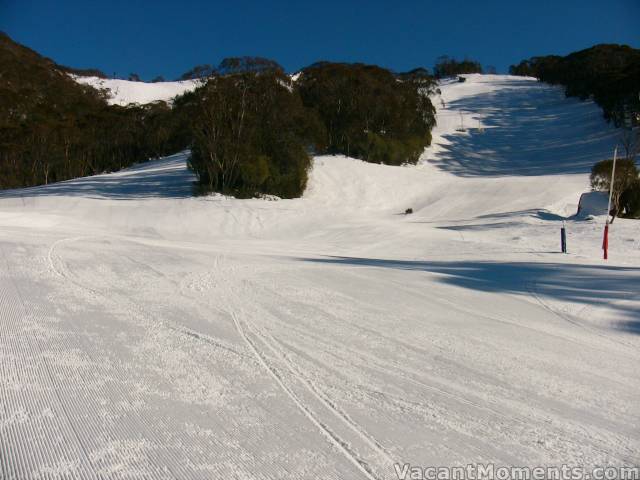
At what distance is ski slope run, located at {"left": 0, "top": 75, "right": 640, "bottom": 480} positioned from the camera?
2.77 metres

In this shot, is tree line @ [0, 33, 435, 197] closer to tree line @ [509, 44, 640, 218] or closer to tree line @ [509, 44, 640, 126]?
tree line @ [509, 44, 640, 218]

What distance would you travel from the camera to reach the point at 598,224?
16781 millimetres

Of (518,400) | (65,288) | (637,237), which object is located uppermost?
(65,288)

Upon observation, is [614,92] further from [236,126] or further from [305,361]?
[305,361]

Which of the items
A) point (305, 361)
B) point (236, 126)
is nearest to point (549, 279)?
point (305, 361)

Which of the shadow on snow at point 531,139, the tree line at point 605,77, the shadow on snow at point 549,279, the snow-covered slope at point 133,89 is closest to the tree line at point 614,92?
the tree line at point 605,77

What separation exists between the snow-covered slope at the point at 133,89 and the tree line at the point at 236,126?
75.7 ft

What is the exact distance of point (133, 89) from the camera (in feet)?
307

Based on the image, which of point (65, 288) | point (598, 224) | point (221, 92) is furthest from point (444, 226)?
point (65, 288)

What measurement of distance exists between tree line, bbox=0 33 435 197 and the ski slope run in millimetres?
13538

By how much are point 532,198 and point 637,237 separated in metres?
10.3

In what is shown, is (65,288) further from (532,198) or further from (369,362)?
(532,198)

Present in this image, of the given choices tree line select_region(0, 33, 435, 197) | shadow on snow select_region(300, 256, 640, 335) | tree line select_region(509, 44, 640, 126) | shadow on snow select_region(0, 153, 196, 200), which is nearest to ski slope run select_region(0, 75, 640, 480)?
shadow on snow select_region(300, 256, 640, 335)

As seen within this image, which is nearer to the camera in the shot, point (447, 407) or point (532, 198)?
point (447, 407)
